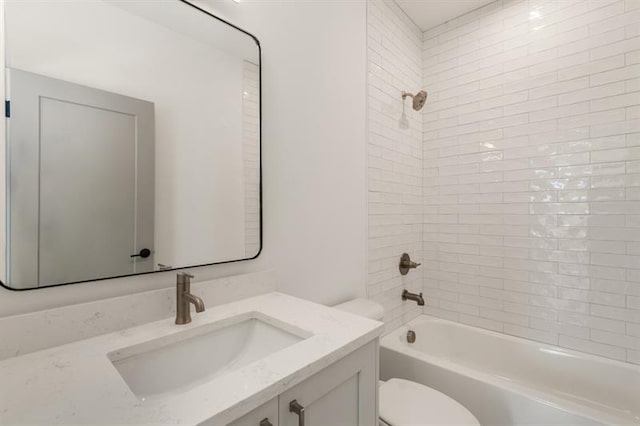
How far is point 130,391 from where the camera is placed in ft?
1.95

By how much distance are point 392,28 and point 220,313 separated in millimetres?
2169

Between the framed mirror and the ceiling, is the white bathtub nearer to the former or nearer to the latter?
the framed mirror

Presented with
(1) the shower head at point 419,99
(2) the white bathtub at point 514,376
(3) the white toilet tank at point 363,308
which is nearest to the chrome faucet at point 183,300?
(3) the white toilet tank at point 363,308

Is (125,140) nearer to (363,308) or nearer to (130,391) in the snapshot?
(130,391)

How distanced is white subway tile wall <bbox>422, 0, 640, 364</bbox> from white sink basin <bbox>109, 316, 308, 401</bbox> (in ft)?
3.57

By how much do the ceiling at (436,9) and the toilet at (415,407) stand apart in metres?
2.14

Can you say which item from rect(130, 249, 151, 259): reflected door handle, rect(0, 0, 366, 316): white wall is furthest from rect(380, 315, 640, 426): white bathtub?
rect(130, 249, 151, 259): reflected door handle

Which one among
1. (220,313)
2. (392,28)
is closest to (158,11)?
(220,313)

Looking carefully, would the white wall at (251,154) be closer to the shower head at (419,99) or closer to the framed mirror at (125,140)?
the framed mirror at (125,140)

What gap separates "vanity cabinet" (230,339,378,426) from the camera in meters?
0.64

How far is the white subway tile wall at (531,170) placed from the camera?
1.72 m

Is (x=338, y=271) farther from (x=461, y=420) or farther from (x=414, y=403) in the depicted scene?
(x=461, y=420)

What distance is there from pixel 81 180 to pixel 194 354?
606 millimetres

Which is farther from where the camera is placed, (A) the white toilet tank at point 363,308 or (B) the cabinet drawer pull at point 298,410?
(A) the white toilet tank at point 363,308
